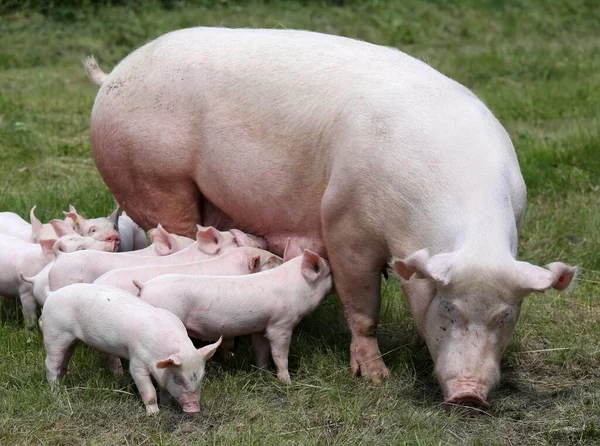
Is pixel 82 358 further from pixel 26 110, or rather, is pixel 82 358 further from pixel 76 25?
pixel 76 25

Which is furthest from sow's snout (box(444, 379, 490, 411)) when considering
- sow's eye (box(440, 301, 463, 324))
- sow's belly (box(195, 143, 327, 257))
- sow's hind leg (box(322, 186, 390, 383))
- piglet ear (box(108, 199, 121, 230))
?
piglet ear (box(108, 199, 121, 230))

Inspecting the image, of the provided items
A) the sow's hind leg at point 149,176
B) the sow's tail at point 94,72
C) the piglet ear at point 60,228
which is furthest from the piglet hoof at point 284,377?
the sow's tail at point 94,72

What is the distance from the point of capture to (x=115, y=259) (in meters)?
4.96

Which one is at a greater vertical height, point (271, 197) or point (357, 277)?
point (271, 197)

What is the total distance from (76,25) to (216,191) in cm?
742

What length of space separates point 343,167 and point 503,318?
92cm

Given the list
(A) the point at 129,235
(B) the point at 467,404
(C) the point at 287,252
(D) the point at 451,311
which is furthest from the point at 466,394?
(A) the point at 129,235

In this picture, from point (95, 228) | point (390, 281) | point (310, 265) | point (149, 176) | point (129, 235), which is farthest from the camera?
point (129, 235)

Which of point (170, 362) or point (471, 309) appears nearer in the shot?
point (170, 362)

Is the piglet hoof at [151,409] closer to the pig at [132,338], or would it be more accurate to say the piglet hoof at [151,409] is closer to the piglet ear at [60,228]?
the pig at [132,338]

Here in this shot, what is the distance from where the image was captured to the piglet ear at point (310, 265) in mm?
4734

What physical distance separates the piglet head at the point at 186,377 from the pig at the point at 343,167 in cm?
84

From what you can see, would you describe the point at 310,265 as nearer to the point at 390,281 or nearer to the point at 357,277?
the point at 357,277

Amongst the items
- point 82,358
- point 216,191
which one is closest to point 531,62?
point 216,191
